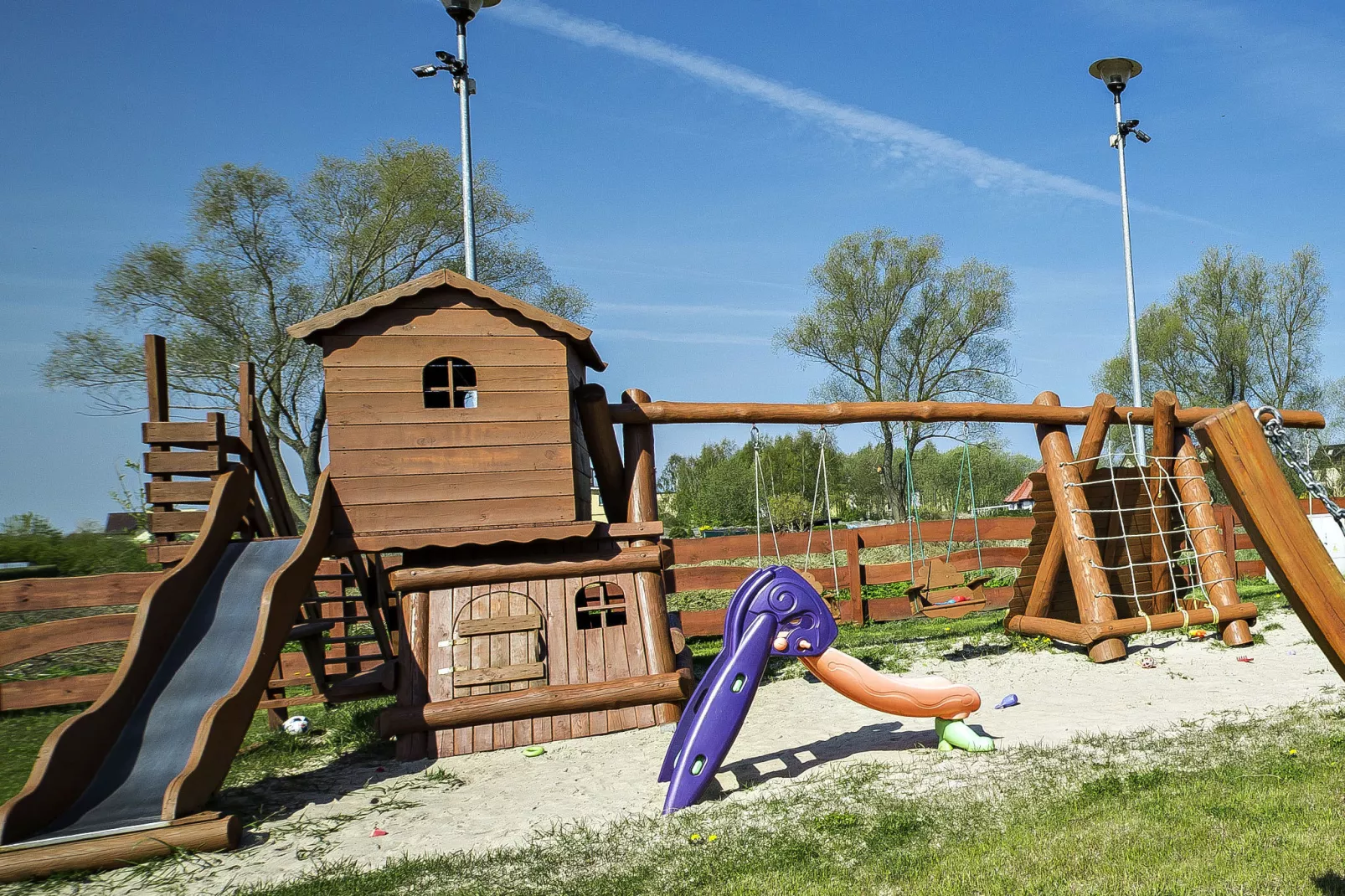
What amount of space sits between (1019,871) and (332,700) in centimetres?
497

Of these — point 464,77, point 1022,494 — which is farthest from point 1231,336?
point 464,77

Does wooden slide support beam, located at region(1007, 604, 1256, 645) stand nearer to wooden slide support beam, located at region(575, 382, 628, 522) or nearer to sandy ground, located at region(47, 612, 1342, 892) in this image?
sandy ground, located at region(47, 612, 1342, 892)

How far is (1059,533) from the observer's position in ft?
30.5

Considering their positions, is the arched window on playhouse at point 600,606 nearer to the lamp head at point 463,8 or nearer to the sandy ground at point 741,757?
the sandy ground at point 741,757

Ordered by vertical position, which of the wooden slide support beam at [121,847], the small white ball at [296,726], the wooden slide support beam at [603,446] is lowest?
the small white ball at [296,726]

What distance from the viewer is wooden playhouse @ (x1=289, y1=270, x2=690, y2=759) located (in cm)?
711

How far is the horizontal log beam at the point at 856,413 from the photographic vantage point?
26.9 ft

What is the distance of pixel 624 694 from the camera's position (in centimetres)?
715

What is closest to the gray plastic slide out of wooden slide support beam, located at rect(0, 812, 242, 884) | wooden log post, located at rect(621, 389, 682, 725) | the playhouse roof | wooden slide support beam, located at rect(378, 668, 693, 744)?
wooden slide support beam, located at rect(0, 812, 242, 884)

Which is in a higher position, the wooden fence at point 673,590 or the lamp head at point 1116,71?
the lamp head at point 1116,71

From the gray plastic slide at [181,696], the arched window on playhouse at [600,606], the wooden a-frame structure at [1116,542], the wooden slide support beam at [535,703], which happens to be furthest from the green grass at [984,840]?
the wooden a-frame structure at [1116,542]

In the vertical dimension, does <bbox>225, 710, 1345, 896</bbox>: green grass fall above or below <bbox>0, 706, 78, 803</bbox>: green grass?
above

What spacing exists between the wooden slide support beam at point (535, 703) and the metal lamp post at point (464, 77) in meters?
5.15

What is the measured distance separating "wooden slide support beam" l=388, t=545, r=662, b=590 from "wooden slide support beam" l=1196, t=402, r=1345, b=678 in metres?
5.27
